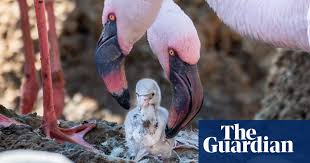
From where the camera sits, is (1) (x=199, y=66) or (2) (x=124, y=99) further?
(1) (x=199, y=66)

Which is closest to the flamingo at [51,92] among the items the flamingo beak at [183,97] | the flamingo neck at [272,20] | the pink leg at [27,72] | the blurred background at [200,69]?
the pink leg at [27,72]

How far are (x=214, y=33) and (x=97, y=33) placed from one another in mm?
636

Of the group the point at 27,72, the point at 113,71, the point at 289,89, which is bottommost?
the point at 113,71

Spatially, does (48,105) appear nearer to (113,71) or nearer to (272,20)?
(113,71)

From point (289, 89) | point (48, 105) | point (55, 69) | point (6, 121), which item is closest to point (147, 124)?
point (48, 105)

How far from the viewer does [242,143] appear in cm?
222

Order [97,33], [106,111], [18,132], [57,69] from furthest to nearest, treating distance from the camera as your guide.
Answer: [97,33] → [106,111] → [57,69] → [18,132]

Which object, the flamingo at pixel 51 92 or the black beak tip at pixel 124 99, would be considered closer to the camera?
the black beak tip at pixel 124 99

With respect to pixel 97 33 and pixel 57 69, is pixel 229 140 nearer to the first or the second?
pixel 57 69

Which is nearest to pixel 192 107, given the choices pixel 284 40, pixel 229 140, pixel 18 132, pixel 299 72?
pixel 229 140

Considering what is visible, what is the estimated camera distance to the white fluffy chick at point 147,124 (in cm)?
221

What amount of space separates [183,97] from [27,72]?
3.31 ft

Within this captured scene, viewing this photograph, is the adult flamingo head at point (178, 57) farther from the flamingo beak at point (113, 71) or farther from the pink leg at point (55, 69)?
the pink leg at point (55, 69)

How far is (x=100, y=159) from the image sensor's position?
2.23 metres
